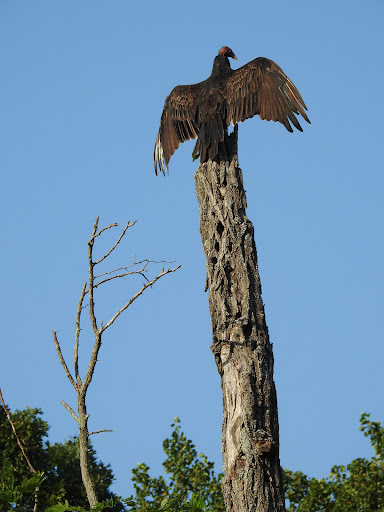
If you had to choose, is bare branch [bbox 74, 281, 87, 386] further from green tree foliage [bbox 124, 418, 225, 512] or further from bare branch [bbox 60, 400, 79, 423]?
green tree foliage [bbox 124, 418, 225, 512]

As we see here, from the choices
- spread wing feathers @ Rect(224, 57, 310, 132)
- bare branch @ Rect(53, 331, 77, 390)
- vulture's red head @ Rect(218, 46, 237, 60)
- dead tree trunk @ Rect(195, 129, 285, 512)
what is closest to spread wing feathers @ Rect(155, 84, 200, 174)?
spread wing feathers @ Rect(224, 57, 310, 132)

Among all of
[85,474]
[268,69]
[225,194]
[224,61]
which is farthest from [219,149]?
[85,474]

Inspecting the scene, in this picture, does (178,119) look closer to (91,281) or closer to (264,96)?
(264,96)

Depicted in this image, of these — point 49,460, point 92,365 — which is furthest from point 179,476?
point 92,365

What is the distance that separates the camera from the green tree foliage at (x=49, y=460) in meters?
A: 13.2

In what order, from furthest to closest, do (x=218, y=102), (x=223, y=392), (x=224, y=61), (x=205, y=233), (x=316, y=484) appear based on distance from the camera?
(x=316, y=484), (x=224, y=61), (x=218, y=102), (x=205, y=233), (x=223, y=392)

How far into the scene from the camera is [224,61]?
335 inches

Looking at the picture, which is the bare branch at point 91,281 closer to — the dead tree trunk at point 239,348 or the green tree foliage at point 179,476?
the dead tree trunk at point 239,348

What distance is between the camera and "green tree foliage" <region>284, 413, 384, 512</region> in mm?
13148

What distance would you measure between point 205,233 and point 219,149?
937 millimetres

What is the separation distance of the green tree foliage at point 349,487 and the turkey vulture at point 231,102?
7.91 meters

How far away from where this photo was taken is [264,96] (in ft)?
25.3

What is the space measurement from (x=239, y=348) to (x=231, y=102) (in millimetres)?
2814

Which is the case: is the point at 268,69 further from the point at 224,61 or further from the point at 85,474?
the point at 85,474
